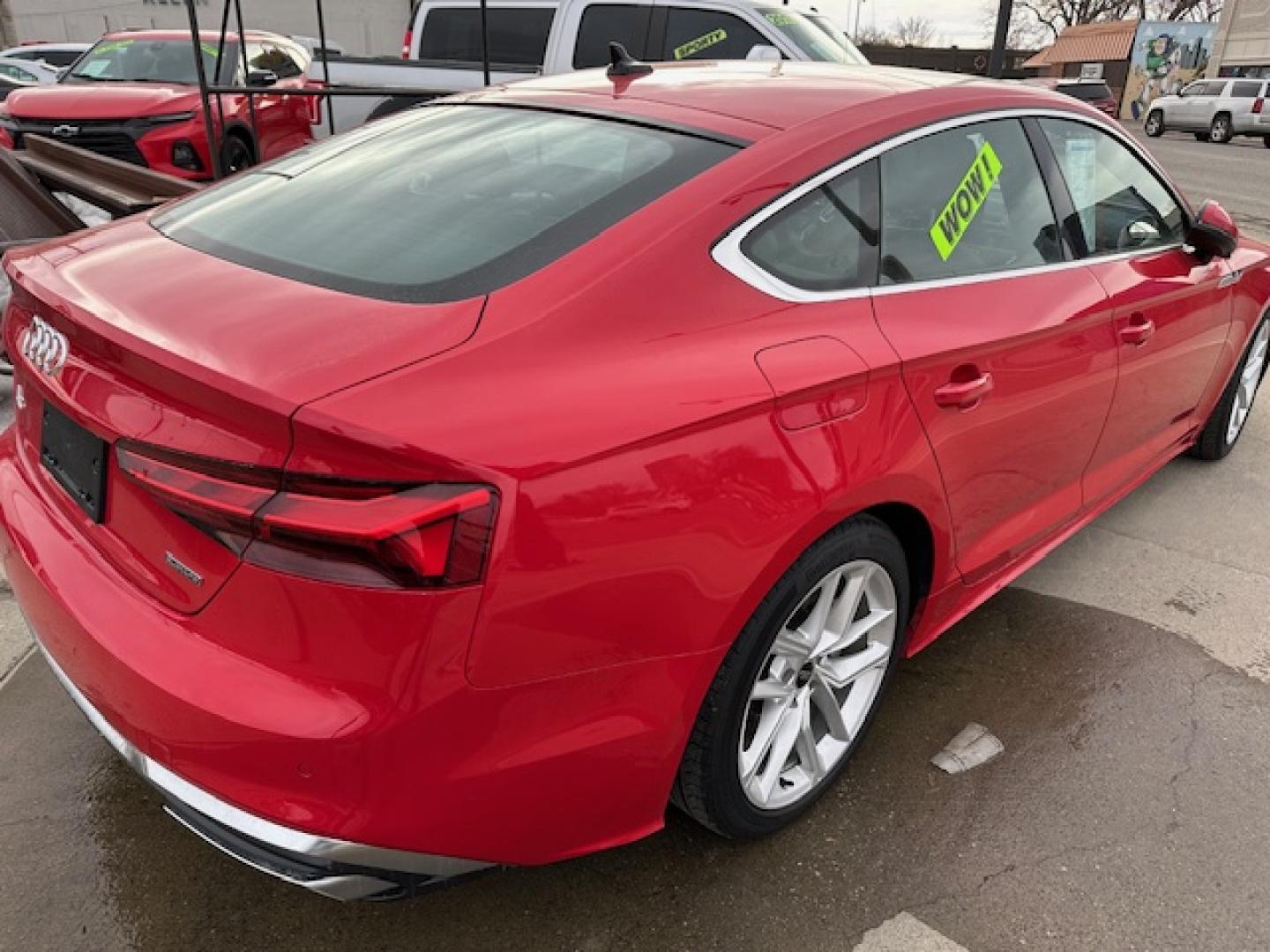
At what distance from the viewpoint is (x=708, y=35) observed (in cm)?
758

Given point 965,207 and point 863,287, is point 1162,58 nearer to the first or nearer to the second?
point 965,207

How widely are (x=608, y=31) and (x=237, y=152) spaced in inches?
147

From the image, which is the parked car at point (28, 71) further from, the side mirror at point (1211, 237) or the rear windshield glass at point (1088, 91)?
the side mirror at point (1211, 237)

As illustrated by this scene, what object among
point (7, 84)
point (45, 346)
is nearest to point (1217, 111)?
point (7, 84)

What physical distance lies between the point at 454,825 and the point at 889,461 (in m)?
1.12

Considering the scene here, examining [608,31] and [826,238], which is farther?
[608,31]

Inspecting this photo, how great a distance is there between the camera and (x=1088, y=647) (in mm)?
3029

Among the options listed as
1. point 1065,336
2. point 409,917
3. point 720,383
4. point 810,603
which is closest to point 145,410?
point 720,383

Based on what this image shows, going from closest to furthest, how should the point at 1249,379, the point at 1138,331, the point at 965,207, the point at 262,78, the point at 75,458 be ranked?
→ the point at 75,458
the point at 965,207
the point at 1138,331
the point at 1249,379
the point at 262,78

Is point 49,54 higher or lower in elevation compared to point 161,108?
lower

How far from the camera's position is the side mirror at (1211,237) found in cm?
336

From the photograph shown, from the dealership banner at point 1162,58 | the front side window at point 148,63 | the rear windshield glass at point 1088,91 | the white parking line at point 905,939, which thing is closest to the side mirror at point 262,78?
the front side window at point 148,63

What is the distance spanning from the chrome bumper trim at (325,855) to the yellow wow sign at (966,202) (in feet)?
5.75

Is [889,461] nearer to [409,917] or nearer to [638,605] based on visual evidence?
[638,605]
